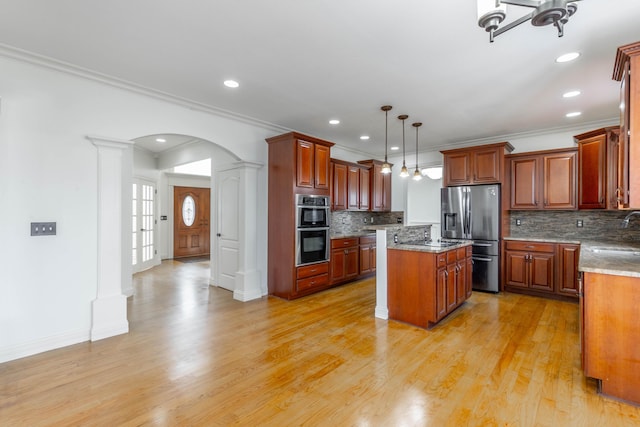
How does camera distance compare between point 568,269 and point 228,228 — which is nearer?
point 568,269

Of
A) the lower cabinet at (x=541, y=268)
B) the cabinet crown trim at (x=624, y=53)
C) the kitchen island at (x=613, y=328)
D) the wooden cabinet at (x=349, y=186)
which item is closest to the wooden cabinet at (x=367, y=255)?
the wooden cabinet at (x=349, y=186)

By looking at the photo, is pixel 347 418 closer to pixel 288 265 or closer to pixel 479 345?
pixel 479 345

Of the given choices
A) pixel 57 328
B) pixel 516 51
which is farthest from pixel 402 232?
pixel 57 328

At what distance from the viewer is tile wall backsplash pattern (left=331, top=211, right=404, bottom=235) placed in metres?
6.02

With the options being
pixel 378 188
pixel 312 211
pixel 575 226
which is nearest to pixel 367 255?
pixel 378 188

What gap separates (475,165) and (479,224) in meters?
0.98

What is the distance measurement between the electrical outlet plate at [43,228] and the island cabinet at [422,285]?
3.46 m

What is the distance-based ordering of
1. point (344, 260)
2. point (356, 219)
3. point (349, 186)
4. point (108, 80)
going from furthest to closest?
point (356, 219)
point (349, 186)
point (344, 260)
point (108, 80)

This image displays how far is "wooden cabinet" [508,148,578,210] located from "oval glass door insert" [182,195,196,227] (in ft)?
25.5

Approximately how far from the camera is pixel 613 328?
2127 mm

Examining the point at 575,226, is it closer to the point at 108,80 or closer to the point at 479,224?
the point at 479,224

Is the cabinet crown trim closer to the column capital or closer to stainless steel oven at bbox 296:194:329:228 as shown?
stainless steel oven at bbox 296:194:329:228

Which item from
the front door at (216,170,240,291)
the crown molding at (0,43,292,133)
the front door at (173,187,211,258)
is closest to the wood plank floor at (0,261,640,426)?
the front door at (216,170,240,291)

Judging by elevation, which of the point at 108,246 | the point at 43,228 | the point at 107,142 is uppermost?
the point at 107,142
